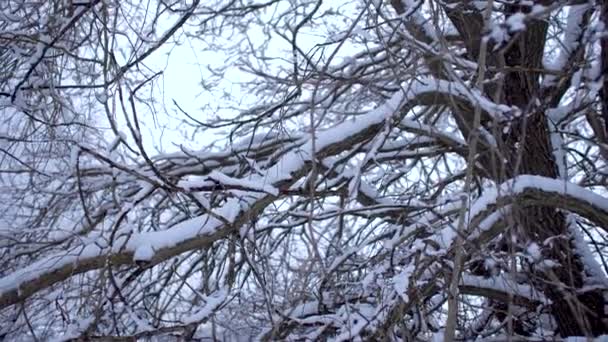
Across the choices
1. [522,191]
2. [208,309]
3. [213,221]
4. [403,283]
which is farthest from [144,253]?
[522,191]

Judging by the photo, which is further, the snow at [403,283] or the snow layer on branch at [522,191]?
the snow layer on branch at [522,191]

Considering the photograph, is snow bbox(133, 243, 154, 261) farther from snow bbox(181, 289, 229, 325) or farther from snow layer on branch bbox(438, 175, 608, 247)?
snow layer on branch bbox(438, 175, 608, 247)

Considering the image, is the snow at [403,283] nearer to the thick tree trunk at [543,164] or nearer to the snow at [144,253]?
the snow at [144,253]

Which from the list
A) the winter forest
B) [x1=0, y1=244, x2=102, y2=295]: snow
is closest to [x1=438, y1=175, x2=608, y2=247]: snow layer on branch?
the winter forest

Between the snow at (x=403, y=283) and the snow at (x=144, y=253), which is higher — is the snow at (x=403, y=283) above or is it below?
below

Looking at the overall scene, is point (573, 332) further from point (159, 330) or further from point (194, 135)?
point (194, 135)

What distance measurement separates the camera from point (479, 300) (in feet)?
19.3

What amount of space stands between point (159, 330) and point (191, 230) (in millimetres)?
671

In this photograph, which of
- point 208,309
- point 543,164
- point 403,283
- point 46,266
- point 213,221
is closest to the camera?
point 403,283

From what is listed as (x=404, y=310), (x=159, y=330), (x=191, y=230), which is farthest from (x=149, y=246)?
(x=404, y=310)

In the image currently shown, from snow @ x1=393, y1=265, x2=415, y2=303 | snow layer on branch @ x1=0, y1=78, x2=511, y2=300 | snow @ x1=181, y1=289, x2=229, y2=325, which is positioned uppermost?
snow layer on branch @ x1=0, y1=78, x2=511, y2=300

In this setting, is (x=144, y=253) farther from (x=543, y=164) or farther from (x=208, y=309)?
(x=543, y=164)

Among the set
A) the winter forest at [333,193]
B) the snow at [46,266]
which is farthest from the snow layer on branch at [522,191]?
the snow at [46,266]

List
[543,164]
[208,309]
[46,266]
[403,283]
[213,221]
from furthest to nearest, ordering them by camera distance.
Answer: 1. [543,164]
2. [213,221]
3. [46,266]
4. [208,309]
5. [403,283]
